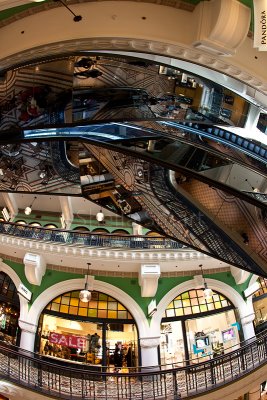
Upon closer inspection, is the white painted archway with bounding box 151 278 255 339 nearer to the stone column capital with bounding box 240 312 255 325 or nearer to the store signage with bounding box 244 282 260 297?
the stone column capital with bounding box 240 312 255 325

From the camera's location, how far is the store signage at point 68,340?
1310 centimetres

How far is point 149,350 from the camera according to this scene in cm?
1258

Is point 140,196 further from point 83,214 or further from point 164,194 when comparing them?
point 83,214

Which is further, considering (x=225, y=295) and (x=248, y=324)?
(x=225, y=295)

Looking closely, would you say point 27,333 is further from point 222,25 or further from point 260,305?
point 222,25

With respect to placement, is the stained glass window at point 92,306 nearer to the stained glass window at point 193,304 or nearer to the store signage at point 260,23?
the stained glass window at point 193,304

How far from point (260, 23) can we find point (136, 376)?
9.76 metres

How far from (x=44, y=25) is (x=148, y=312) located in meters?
Answer: 11.1

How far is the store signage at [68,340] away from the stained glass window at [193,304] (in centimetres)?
304

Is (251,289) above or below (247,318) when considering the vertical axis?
above

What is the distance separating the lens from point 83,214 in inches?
620

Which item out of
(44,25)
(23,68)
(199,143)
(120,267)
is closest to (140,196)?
(199,143)

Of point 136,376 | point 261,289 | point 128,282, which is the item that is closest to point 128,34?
point 136,376

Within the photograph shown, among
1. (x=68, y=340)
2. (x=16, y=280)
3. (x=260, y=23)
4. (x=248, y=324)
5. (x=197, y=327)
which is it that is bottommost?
(x=260, y=23)
